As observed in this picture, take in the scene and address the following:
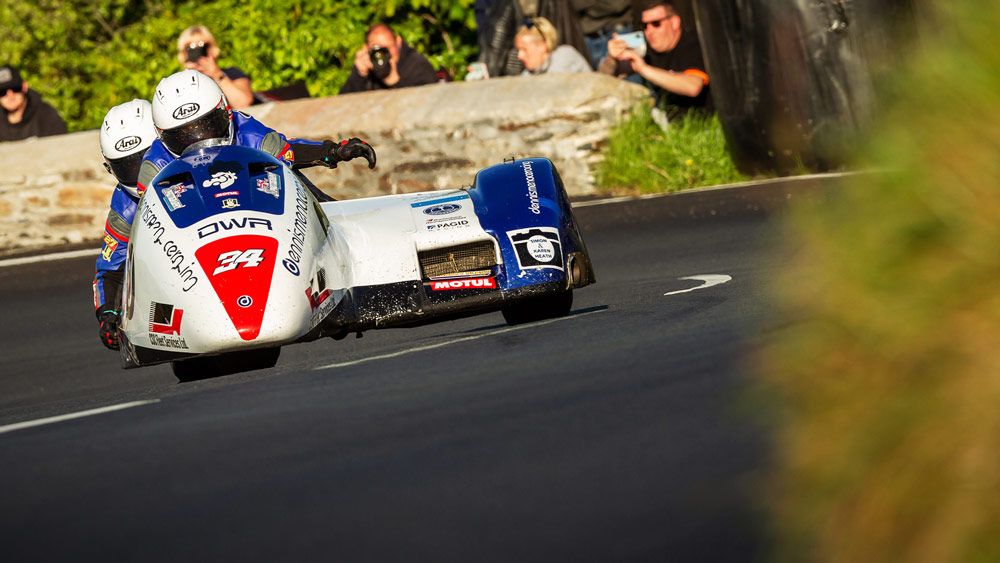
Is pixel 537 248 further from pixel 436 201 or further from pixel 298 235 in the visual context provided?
pixel 298 235

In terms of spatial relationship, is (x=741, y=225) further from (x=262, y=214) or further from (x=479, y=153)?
(x=262, y=214)

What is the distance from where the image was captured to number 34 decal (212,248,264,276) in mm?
6172

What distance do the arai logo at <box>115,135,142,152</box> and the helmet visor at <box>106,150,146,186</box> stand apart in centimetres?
4

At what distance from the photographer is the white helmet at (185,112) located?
7.16 metres

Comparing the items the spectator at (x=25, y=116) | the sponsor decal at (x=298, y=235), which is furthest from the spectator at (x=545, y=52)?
the sponsor decal at (x=298, y=235)

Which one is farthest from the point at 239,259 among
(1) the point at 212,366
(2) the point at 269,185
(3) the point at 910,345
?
(3) the point at 910,345

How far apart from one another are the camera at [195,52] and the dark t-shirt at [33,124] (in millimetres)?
A: 2494

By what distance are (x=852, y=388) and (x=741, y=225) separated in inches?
288

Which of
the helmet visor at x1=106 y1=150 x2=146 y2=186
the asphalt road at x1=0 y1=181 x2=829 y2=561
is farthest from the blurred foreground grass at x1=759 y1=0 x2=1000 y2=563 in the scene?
the helmet visor at x1=106 y1=150 x2=146 y2=186

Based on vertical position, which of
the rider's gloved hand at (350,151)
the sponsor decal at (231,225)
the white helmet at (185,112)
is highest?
the white helmet at (185,112)

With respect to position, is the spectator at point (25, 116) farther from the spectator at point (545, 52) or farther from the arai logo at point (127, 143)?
the arai logo at point (127, 143)

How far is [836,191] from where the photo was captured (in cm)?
336

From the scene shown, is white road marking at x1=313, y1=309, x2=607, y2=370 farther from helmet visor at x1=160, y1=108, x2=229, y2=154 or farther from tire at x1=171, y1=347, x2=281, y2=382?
helmet visor at x1=160, y1=108, x2=229, y2=154

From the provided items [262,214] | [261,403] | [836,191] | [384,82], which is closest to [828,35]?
[384,82]
